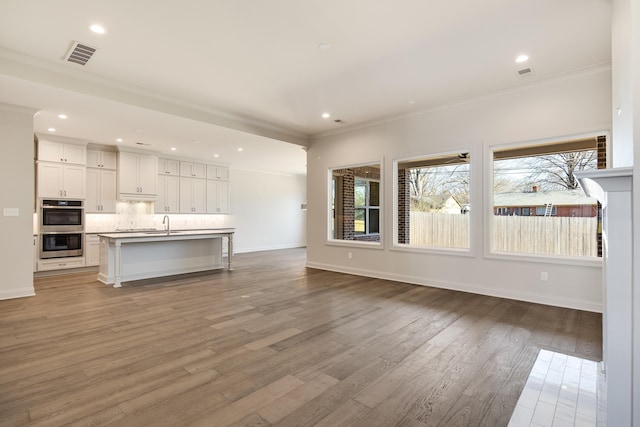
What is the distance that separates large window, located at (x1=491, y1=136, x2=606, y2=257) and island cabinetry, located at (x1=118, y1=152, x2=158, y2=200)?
300 inches

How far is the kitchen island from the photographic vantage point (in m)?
5.52

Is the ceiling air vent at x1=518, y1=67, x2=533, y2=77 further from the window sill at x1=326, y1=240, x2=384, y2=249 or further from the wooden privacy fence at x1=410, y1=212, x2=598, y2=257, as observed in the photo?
the window sill at x1=326, y1=240, x2=384, y2=249

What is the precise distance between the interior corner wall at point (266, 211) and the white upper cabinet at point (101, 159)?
11.0 feet

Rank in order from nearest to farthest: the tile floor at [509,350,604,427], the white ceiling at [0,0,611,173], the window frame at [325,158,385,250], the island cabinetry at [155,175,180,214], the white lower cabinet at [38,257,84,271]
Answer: the tile floor at [509,350,604,427] → the white ceiling at [0,0,611,173] → the window frame at [325,158,385,250] → the white lower cabinet at [38,257,84,271] → the island cabinetry at [155,175,180,214]

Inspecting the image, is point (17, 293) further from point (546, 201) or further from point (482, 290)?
point (546, 201)

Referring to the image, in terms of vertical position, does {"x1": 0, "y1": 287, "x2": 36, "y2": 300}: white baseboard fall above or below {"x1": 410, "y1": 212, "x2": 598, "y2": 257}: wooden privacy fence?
below

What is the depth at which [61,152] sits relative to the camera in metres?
6.59

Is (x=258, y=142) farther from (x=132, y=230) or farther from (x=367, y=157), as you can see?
(x=132, y=230)

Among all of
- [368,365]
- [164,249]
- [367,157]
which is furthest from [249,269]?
[368,365]

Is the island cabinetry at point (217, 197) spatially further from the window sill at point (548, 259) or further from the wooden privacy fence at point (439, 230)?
the window sill at point (548, 259)

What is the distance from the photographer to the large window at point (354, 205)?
6.55 metres

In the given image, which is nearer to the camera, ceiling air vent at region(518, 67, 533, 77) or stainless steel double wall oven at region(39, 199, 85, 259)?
ceiling air vent at region(518, 67, 533, 77)

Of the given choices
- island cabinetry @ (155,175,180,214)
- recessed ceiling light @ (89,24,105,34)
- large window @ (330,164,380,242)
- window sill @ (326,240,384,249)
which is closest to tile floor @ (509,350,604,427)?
window sill @ (326,240,384,249)

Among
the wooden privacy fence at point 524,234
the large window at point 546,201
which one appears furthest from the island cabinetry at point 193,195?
the large window at point 546,201
